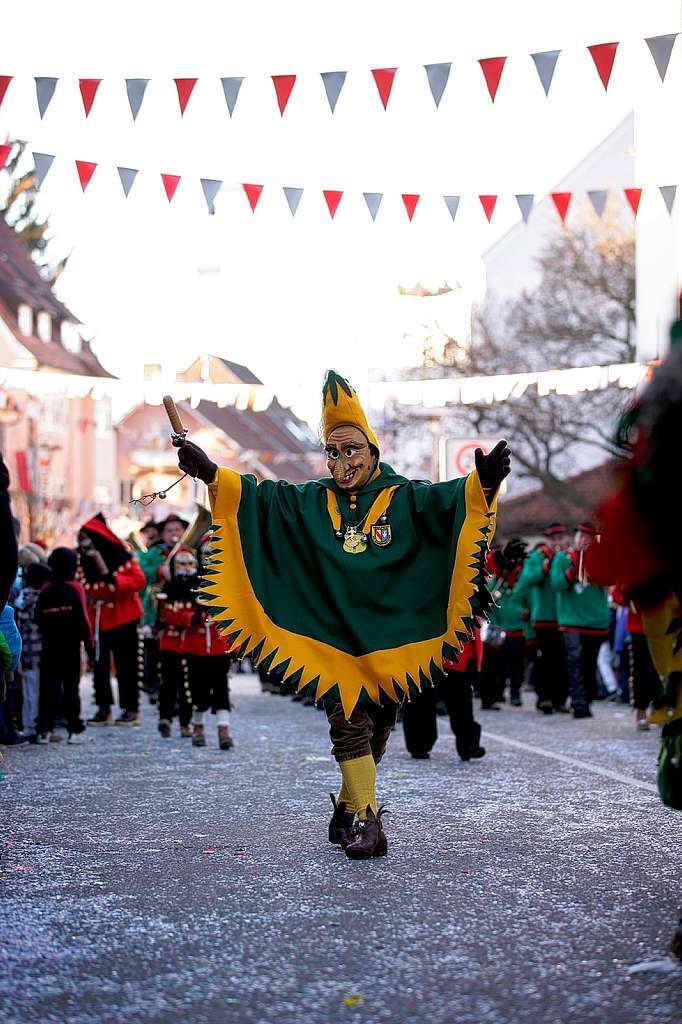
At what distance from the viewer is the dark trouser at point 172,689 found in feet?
38.7

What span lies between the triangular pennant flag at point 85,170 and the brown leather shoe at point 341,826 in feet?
27.1

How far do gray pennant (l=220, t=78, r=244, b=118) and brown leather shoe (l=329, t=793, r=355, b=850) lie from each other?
6766 millimetres

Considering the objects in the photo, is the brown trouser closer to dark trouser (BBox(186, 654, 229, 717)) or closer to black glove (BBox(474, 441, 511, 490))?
black glove (BBox(474, 441, 511, 490))

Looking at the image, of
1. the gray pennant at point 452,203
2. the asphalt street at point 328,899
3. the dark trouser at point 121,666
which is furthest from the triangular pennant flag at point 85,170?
the asphalt street at point 328,899

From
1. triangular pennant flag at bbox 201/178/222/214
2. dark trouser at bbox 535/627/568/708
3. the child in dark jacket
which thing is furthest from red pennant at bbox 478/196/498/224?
the child in dark jacket

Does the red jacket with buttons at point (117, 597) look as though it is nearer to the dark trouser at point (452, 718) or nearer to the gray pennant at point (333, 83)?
the dark trouser at point (452, 718)

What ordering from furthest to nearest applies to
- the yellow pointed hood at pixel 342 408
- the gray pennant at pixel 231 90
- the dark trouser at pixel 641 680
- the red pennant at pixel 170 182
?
the red pennant at pixel 170 182
the dark trouser at pixel 641 680
the gray pennant at pixel 231 90
the yellow pointed hood at pixel 342 408

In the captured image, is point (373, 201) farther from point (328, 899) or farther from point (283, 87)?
point (328, 899)

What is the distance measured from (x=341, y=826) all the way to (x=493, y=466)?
1824mm

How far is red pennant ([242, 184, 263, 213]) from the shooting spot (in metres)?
13.9

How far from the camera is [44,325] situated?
50219 millimetres

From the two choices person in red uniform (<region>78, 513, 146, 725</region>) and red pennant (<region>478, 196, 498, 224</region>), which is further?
red pennant (<region>478, 196, 498, 224</region>)

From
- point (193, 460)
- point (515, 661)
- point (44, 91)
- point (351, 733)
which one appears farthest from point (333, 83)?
point (515, 661)

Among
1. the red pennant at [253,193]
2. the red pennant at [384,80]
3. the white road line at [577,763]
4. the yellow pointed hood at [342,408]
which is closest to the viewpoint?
the yellow pointed hood at [342,408]
